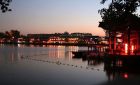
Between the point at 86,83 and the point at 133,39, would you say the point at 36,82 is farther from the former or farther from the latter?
the point at 133,39

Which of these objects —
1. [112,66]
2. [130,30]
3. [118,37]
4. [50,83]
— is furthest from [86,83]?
[118,37]

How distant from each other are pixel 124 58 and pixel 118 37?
8540 millimetres

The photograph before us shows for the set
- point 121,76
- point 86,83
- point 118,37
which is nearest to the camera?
point 86,83

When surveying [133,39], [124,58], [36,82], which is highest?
[133,39]

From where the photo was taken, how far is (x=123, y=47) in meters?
38.8

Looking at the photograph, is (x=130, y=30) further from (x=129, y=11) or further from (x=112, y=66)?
(x=129, y=11)

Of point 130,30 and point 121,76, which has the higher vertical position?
point 130,30

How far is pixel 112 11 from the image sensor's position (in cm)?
2025

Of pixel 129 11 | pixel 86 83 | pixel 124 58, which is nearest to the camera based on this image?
pixel 129 11

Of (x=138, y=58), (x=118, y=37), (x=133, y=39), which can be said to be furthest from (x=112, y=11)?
(x=118, y=37)

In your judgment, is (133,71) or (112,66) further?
(112,66)

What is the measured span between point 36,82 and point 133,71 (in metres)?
10.9

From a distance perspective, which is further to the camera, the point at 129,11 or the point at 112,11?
the point at 112,11

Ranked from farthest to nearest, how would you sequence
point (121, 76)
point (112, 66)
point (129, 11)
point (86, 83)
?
point (112, 66) → point (121, 76) → point (86, 83) → point (129, 11)
